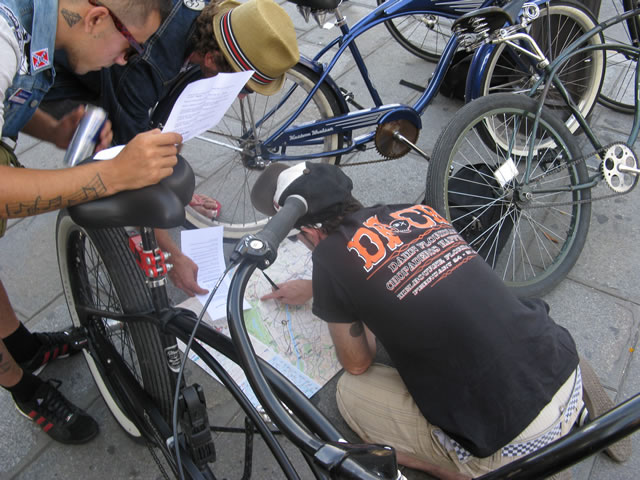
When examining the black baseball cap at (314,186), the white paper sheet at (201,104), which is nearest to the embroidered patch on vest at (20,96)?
the white paper sheet at (201,104)

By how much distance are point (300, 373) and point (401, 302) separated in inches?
33.3

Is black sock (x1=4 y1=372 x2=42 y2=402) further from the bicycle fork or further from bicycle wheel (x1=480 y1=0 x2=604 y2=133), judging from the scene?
bicycle wheel (x1=480 y1=0 x2=604 y2=133)

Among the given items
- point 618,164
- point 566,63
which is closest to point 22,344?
point 618,164

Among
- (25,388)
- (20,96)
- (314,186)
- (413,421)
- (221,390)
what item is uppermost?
(20,96)

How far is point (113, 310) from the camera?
1823mm

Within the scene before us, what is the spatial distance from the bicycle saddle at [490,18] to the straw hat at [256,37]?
0.89m

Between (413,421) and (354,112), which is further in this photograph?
(354,112)

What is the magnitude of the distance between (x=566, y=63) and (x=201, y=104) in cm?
288

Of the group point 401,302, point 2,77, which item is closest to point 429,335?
point 401,302

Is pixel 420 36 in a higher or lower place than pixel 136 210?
lower

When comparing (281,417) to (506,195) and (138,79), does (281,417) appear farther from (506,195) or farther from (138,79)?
(506,195)

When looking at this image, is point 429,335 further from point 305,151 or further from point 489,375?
point 305,151

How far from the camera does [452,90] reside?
12.2 feet

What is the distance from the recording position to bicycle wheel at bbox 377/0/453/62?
13.3ft
